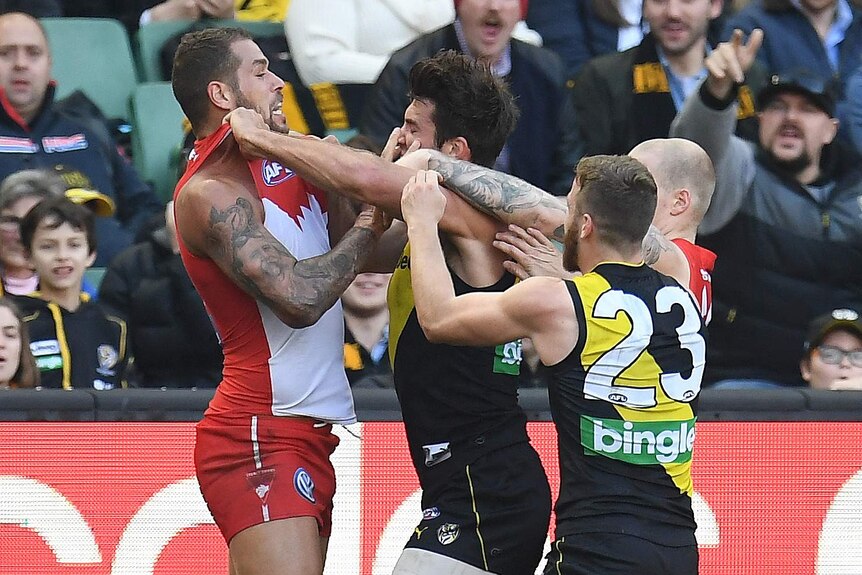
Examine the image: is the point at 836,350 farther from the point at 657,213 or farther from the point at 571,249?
the point at 571,249

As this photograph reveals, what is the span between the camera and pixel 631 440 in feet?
13.5

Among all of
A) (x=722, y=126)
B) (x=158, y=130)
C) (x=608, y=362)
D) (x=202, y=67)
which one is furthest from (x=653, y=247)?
(x=158, y=130)

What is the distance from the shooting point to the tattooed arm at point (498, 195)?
442 centimetres

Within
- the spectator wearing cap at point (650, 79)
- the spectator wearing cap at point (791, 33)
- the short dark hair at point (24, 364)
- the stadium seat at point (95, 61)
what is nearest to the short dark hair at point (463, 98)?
the short dark hair at point (24, 364)

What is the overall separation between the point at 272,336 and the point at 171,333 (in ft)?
7.82

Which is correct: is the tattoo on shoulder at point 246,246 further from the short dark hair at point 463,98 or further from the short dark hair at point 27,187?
the short dark hair at point 27,187

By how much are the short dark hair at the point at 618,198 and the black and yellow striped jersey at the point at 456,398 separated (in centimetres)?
45

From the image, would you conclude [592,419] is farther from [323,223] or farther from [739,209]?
[739,209]

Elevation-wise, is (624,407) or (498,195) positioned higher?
(498,195)

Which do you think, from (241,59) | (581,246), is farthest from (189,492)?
(581,246)

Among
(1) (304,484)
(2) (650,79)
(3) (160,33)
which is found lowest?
(1) (304,484)

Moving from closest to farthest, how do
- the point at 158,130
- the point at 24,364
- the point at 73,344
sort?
the point at 24,364 < the point at 73,344 < the point at 158,130

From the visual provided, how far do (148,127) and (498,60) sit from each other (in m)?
2.17

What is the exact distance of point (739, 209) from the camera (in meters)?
7.12
